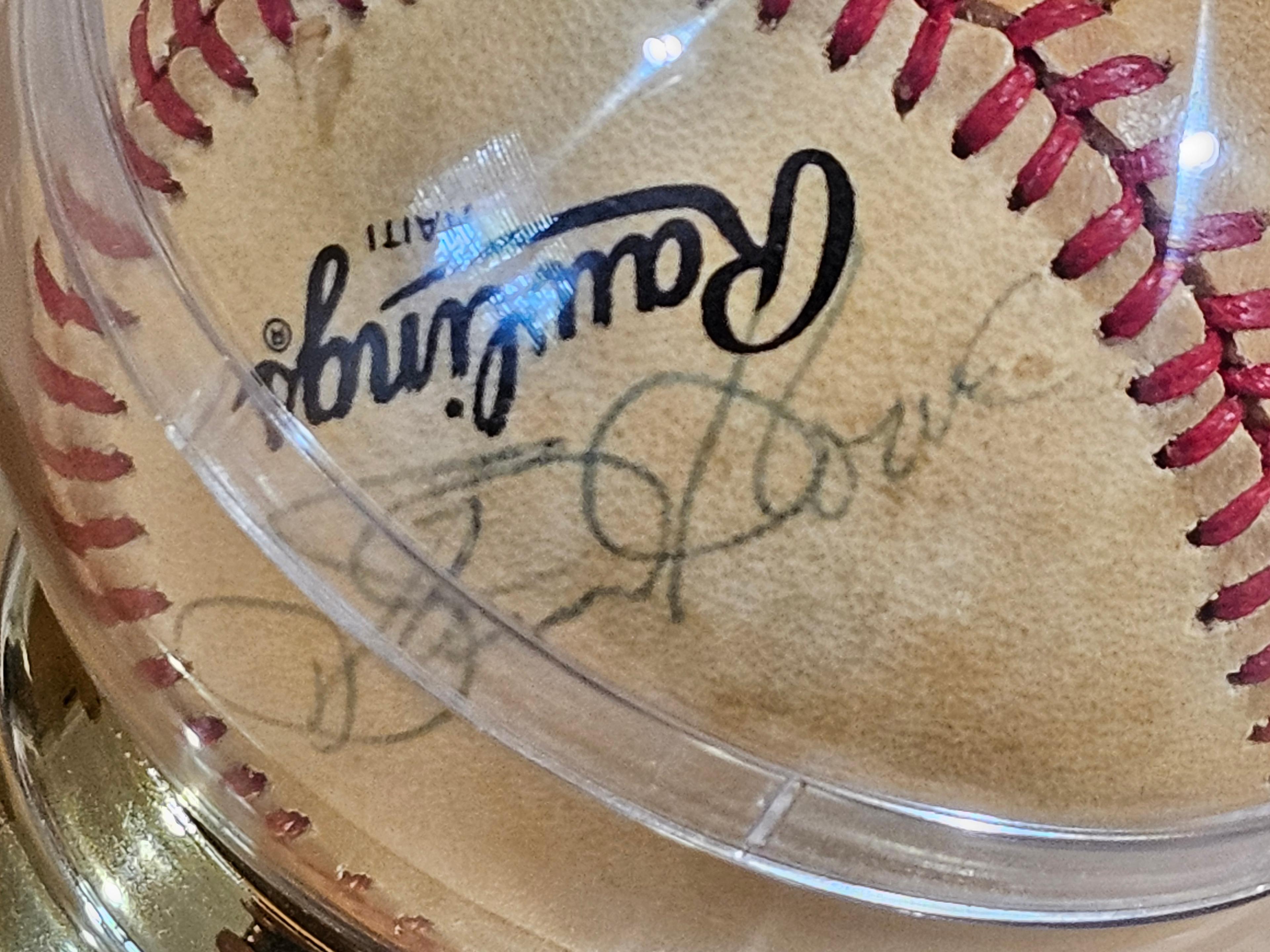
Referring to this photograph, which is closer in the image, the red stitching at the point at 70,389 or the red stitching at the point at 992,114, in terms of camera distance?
the red stitching at the point at 992,114

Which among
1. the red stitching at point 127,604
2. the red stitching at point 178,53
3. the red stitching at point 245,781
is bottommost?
the red stitching at point 245,781

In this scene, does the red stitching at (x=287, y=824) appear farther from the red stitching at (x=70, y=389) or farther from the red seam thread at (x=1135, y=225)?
the red seam thread at (x=1135, y=225)

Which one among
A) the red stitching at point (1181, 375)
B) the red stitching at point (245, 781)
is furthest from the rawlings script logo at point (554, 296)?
the red stitching at point (245, 781)

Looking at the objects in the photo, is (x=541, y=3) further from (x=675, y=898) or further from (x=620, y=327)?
(x=675, y=898)

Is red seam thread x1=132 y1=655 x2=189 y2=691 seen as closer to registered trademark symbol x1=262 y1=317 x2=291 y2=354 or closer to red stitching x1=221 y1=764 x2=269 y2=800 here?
red stitching x1=221 y1=764 x2=269 y2=800

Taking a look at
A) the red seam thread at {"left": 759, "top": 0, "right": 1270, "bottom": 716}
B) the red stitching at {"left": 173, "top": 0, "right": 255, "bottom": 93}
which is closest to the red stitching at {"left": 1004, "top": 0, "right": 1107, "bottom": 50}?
the red seam thread at {"left": 759, "top": 0, "right": 1270, "bottom": 716}

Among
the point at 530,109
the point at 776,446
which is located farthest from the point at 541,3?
the point at 776,446

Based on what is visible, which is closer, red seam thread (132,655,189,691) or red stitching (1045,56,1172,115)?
red stitching (1045,56,1172,115)
